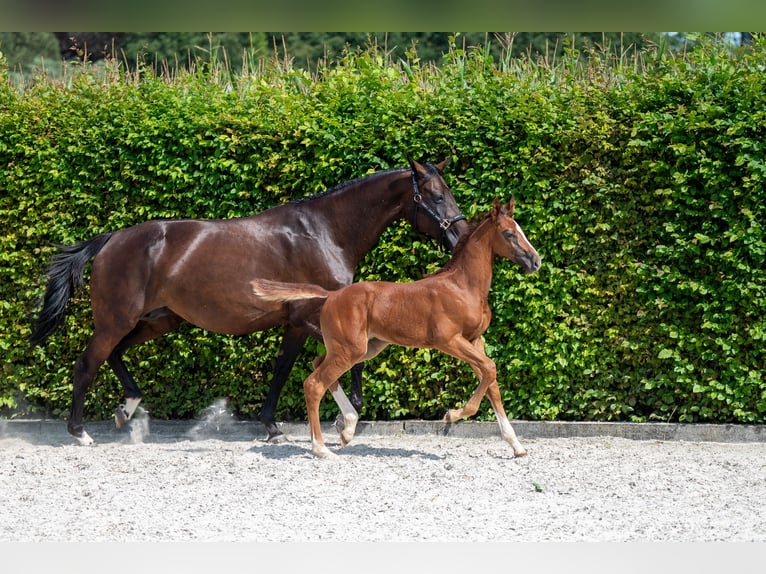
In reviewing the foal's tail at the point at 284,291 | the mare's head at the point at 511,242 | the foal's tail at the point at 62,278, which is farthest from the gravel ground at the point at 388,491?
the mare's head at the point at 511,242

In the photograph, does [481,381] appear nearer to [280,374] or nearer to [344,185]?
[280,374]

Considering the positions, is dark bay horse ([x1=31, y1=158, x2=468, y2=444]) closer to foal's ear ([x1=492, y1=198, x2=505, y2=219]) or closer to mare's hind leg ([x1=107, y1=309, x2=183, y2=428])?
mare's hind leg ([x1=107, y1=309, x2=183, y2=428])

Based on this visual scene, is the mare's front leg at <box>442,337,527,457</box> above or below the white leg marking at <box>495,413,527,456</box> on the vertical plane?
above

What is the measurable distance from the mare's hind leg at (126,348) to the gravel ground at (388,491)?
28cm

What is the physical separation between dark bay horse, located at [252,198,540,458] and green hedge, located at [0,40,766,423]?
97 centimetres

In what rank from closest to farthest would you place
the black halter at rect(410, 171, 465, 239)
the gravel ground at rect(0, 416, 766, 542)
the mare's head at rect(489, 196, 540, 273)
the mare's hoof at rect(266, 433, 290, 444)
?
the gravel ground at rect(0, 416, 766, 542) → the mare's head at rect(489, 196, 540, 273) → the black halter at rect(410, 171, 465, 239) → the mare's hoof at rect(266, 433, 290, 444)

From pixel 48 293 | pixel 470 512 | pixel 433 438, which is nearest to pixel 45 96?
pixel 48 293

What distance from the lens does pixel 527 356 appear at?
6.70 m

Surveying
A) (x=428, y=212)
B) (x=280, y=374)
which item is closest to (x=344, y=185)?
(x=428, y=212)

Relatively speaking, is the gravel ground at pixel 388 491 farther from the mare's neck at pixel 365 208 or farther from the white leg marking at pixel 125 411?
the mare's neck at pixel 365 208

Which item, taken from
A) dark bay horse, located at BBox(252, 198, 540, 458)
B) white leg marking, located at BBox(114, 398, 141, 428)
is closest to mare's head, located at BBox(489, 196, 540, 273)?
dark bay horse, located at BBox(252, 198, 540, 458)

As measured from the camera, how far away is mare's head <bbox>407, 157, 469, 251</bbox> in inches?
232

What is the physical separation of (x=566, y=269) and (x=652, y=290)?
68cm

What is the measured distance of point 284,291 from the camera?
5719 millimetres
